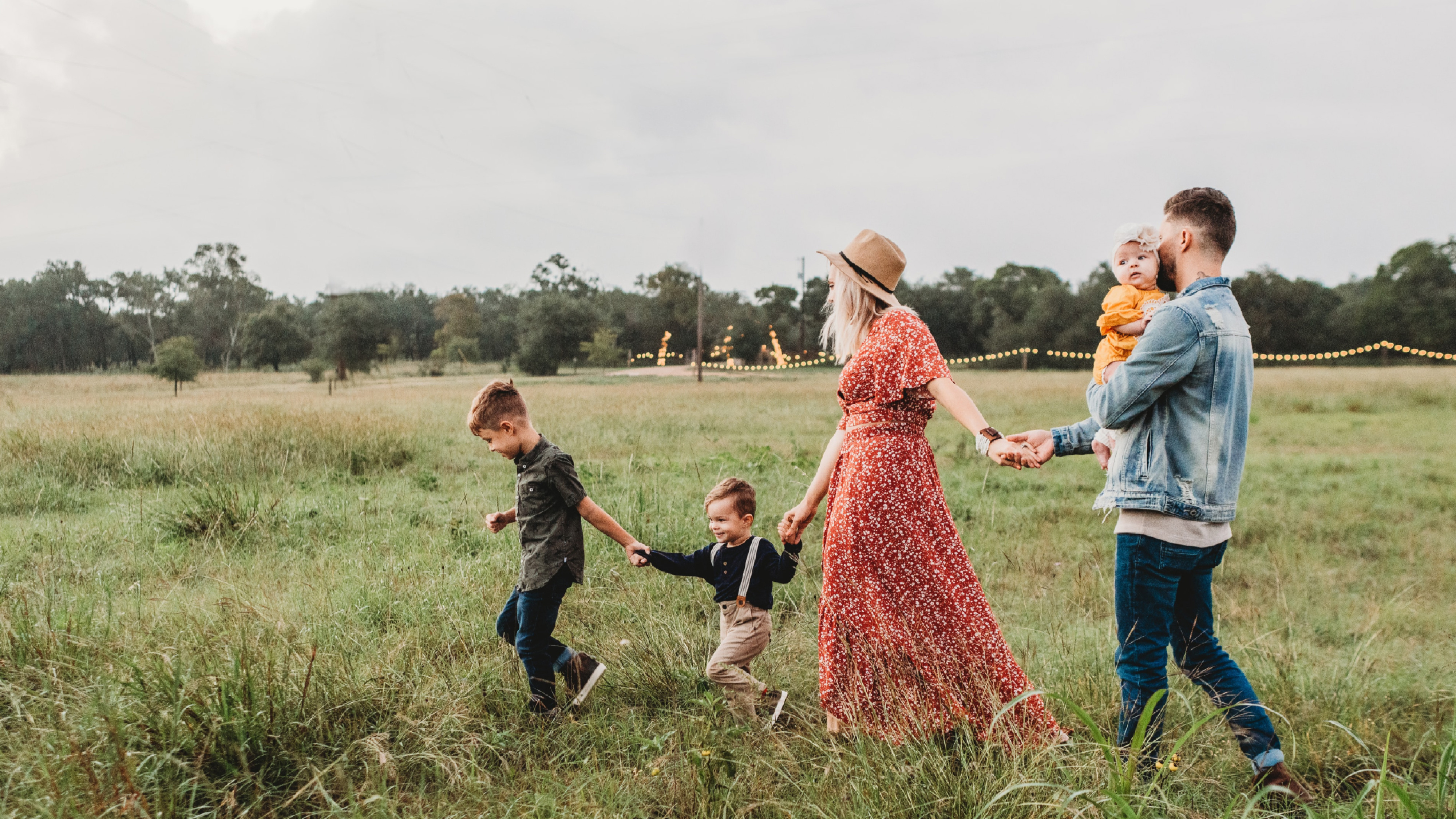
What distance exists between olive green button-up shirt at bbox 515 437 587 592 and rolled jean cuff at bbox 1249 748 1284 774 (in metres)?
2.65

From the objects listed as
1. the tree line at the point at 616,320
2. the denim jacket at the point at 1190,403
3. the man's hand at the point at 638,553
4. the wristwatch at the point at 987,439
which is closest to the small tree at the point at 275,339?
the tree line at the point at 616,320

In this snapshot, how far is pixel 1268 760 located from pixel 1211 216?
189cm

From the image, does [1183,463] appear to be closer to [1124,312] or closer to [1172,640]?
[1124,312]

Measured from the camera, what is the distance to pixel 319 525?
646 centimetres

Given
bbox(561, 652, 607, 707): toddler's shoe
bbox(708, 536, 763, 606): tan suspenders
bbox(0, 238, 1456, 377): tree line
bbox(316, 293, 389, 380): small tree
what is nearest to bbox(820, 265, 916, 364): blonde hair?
bbox(708, 536, 763, 606): tan suspenders

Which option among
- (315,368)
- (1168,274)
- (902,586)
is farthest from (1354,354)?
(315,368)

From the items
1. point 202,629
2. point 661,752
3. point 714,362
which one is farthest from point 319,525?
point 714,362

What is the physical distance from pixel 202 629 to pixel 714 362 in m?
59.3

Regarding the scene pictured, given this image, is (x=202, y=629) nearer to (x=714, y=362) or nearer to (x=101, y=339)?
(x=101, y=339)

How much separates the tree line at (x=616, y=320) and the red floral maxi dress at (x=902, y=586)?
26644 millimetres

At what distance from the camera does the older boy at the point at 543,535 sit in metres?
3.25

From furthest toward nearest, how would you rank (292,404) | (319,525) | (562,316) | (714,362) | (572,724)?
(714,362) → (562,316) → (292,404) → (319,525) → (572,724)

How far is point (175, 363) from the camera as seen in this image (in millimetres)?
28359

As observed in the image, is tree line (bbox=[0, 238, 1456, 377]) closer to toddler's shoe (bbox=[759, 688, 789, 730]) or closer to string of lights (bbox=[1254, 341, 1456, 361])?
string of lights (bbox=[1254, 341, 1456, 361])
